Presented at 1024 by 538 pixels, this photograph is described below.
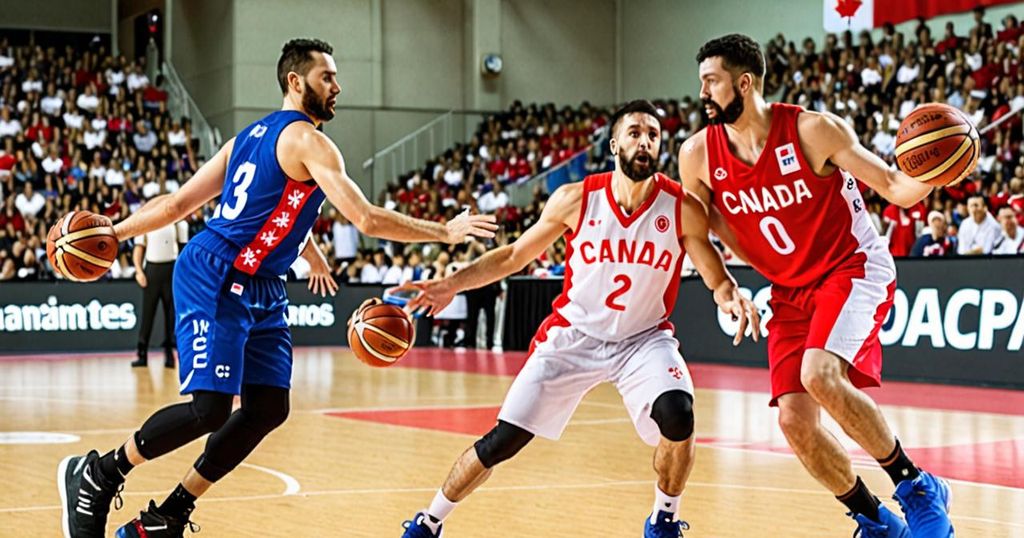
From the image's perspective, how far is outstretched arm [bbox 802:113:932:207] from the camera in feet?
17.6

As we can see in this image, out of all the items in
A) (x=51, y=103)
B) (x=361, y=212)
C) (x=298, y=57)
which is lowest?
(x=361, y=212)

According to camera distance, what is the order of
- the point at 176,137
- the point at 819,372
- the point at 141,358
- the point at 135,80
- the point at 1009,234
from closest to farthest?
1. the point at 819,372
2. the point at 1009,234
3. the point at 141,358
4. the point at 176,137
5. the point at 135,80

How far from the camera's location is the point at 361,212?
534cm

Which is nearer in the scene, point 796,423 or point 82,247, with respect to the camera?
point 796,423

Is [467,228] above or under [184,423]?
above

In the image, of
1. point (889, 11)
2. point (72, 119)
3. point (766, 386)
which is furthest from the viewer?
point (72, 119)

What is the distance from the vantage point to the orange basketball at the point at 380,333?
5504mm

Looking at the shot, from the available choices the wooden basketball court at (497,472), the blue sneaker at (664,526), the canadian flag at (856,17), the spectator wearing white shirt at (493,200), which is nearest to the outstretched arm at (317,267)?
the wooden basketball court at (497,472)

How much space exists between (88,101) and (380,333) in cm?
2315

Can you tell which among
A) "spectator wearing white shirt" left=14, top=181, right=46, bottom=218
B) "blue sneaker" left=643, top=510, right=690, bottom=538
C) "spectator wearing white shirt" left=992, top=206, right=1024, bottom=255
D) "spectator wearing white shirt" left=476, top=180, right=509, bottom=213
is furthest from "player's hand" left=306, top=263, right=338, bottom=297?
"spectator wearing white shirt" left=476, top=180, right=509, bottom=213

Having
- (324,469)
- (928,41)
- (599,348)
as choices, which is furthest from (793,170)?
(928,41)

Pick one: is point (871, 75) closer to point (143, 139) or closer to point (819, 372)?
point (143, 139)

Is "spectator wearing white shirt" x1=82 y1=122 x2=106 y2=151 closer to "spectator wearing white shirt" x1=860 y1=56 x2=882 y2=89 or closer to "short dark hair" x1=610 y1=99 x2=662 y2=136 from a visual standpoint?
"spectator wearing white shirt" x1=860 y1=56 x2=882 y2=89

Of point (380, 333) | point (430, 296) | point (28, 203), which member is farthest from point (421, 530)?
point (28, 203)
